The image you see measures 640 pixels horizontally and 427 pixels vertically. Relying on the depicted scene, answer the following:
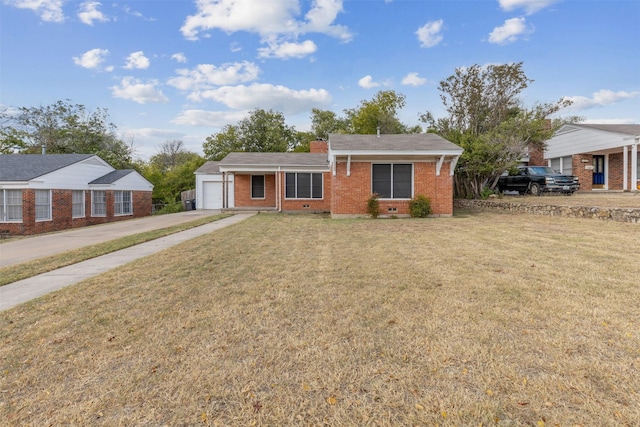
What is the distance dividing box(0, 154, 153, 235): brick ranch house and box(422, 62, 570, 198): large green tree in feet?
66.5

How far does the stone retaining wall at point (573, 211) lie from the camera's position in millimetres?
9625

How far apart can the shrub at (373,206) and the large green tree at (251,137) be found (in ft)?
85.4

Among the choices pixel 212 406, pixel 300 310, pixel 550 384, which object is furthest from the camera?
pixel 300 310

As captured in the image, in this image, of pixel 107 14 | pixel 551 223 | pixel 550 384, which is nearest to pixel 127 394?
pixel 550 384

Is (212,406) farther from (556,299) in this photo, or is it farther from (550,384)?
(556,299)

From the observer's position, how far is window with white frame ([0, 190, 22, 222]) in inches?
613

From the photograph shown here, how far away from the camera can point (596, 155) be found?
21.2 meters

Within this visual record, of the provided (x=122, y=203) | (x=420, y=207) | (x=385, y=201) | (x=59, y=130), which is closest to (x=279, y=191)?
(x=385, y=201)

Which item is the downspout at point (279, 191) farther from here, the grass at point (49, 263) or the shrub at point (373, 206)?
the grass at point (49, 263)

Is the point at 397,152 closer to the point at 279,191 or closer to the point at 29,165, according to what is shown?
the point at 279,191

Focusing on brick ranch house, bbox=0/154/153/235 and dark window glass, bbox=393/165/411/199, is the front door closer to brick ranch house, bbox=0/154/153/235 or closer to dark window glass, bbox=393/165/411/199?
dark window glass, bbox=393/165/411/199

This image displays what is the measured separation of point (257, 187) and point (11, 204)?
39.7ft

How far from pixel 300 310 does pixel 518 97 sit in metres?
19.9

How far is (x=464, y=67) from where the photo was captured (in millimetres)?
18016
